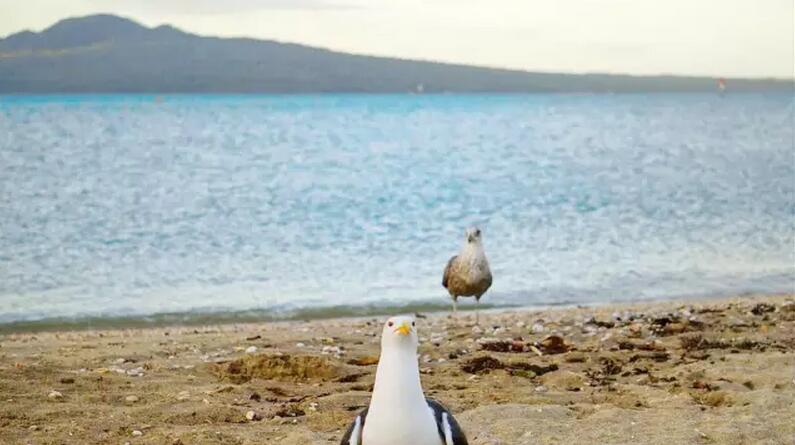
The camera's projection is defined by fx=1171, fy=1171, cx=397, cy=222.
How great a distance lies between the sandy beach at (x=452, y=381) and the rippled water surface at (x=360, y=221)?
3.98 meters

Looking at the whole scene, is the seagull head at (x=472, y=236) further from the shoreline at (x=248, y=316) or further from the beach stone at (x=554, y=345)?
the beach stone at (x=554, y=345)

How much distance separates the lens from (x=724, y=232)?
77.5 ft

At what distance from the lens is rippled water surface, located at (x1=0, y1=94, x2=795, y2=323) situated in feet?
54.8

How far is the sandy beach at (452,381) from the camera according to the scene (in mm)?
7156

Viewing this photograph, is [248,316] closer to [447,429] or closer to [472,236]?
[472,236]

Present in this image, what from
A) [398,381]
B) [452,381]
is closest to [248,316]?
[452,381]

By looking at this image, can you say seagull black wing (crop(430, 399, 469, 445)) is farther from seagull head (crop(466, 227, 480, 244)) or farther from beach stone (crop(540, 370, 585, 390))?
seagull head (crop(466, 227, 480, 244))

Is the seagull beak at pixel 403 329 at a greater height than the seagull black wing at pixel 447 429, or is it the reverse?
the seagull beak at pixel 403 329

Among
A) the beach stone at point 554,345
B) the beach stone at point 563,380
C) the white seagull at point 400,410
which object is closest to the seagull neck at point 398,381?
the white seagull at point 400,410

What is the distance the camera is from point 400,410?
531cm

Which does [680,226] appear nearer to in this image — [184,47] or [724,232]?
[724,232]

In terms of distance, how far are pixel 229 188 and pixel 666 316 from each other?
924 inches

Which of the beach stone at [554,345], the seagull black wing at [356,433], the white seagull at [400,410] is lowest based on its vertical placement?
the beach stone at [554,345]

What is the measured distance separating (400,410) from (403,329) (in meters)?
0.41
